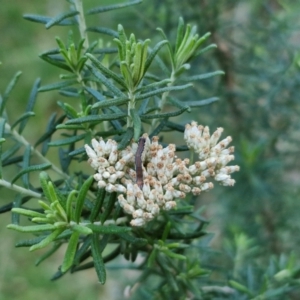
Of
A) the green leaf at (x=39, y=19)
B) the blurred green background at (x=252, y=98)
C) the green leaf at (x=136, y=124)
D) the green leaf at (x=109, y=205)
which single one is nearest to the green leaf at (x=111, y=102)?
the green leaf at (x=136, y=124)

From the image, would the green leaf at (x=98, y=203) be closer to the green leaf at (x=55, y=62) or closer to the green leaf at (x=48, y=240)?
the green leaf at (x=48, y=240)

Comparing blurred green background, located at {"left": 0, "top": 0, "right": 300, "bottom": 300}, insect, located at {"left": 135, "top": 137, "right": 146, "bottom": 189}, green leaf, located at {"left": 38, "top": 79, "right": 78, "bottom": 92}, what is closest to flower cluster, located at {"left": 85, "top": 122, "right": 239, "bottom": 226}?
insect, located at {"left": 135, "top": 137, "right": 146, "bottom": 189}

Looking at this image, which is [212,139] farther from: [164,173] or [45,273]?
[45,273]

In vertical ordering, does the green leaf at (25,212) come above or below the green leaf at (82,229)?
above

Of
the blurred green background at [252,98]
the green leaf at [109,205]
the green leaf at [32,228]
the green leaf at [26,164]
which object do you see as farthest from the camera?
the blurred green background at [252,98]

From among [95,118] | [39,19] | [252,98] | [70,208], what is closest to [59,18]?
[39,19]

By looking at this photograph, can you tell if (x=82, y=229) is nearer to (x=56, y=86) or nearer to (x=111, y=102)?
(x=111, y=102)

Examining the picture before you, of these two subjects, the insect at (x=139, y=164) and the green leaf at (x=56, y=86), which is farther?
the green leaf at (x=56, y=86)
